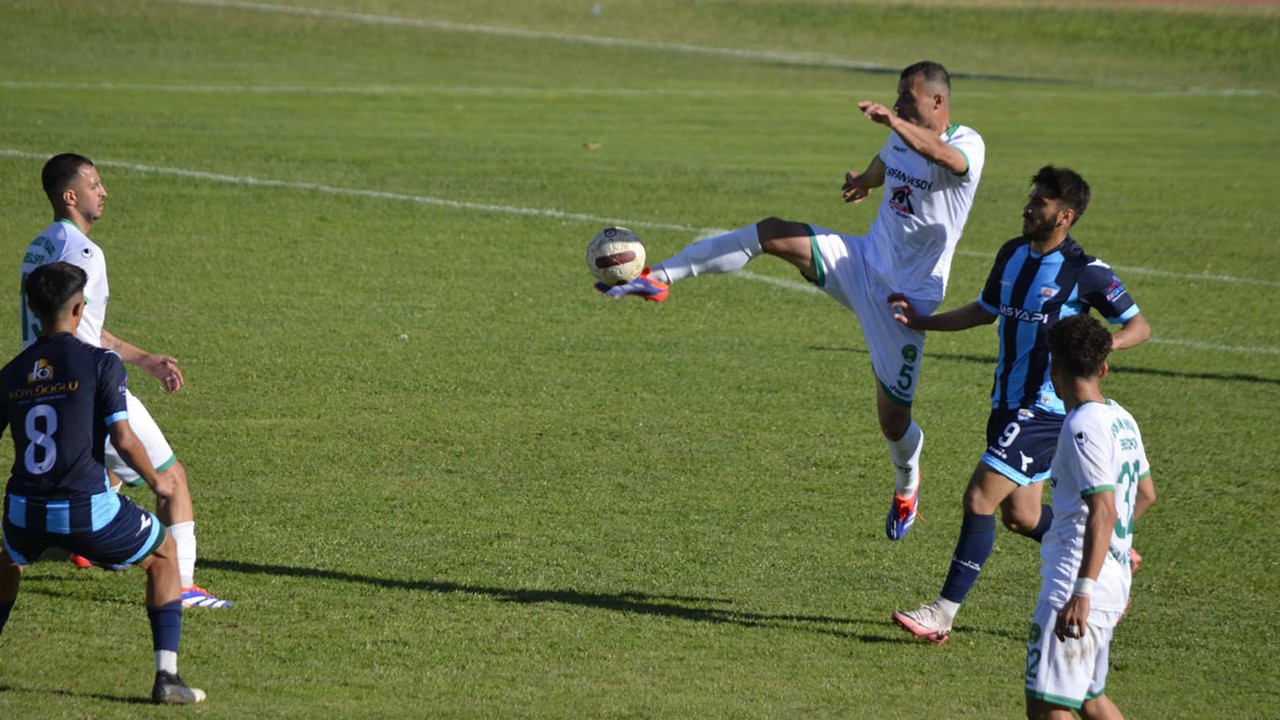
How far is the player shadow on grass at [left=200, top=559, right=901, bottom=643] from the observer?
8547mm

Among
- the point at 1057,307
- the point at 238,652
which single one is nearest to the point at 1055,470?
the point at 1057,307

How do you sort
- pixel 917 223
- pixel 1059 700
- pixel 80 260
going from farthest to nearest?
pixel 917 223, pixel 80 260, pixel 1059 700

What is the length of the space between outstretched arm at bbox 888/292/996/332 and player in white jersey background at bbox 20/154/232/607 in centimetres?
413

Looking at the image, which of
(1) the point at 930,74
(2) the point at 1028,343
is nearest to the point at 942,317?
(2) the point at 1028,343

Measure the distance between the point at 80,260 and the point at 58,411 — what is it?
72.3 inches

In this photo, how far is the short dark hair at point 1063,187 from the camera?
7.88 metres

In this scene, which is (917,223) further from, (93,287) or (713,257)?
(93,287)

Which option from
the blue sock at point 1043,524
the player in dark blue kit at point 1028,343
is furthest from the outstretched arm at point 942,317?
the blue sock at point 1043,524

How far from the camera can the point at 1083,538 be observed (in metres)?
6.17

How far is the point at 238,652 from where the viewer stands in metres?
7.68

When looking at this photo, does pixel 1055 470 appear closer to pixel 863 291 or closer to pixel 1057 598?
pixel 1057 598

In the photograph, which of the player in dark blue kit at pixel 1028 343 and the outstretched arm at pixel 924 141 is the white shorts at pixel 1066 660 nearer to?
the player in dark blue kit at pixel 1028 343

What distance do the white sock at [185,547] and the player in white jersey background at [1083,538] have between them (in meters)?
4.51

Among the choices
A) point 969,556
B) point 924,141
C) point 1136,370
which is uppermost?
point 924,141
